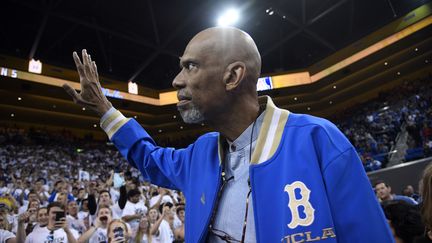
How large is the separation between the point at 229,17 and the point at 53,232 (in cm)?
1158

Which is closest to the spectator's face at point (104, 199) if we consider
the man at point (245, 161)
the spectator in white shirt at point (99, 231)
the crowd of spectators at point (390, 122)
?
the spectator in white shirt at point (99, 231)

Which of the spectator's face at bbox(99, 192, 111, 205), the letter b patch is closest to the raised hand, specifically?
the letter b patch

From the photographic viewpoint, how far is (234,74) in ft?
3.73

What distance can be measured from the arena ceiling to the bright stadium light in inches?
11.2

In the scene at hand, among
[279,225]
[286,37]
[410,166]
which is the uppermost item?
[286,37]

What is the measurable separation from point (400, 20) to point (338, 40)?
133 inches

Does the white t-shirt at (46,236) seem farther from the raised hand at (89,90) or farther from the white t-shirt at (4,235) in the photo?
the raised hand at (89,90)

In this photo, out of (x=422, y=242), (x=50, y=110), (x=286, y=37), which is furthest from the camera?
(x=50, y=110)

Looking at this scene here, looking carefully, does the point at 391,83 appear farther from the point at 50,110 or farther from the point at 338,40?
the point at 50,110

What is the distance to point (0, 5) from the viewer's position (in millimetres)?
12445

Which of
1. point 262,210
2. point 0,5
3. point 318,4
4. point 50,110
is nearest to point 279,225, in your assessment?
point 262,210

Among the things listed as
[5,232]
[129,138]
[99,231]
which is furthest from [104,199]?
[129,138]

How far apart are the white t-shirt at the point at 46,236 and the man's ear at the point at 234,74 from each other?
3643 millimetres

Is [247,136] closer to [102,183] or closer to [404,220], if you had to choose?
[404,220]
